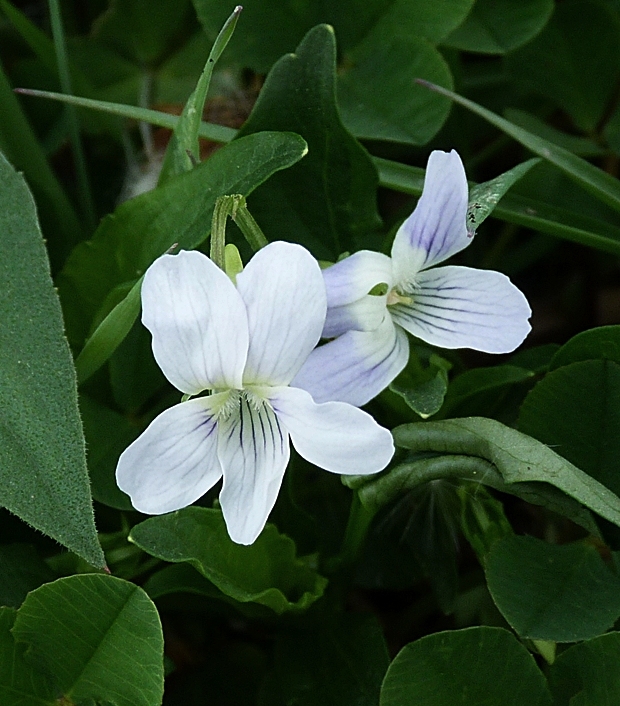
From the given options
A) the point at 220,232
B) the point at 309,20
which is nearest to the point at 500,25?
the point at 309,20

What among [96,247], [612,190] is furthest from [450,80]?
[96,247]

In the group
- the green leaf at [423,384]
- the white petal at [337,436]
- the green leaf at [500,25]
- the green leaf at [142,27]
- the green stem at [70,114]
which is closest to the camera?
the white petal at [337,436]

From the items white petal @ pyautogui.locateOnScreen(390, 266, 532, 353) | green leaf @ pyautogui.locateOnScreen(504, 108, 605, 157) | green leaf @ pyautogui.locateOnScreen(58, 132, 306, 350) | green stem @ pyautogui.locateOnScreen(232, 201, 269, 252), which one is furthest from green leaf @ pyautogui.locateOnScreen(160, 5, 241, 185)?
green leaf @ pyautogui.locateOnScreen(504, 108, 605, 157)

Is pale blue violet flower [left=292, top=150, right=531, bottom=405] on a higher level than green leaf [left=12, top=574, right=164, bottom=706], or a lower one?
higher

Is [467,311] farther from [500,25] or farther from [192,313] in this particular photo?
[500,25]

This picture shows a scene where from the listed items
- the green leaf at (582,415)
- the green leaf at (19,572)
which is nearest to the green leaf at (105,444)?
the green leaf at (19,572)

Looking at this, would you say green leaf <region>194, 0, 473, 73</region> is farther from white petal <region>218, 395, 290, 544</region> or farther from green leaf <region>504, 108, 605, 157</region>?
white petal <region>218, 395, 290, 544</region>

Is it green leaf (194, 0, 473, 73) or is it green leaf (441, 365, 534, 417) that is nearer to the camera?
green leaf (441, 365, 534, 417)

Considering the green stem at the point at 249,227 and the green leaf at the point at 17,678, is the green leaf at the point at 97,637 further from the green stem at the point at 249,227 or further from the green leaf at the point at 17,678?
the green stem at the point at 249,227
